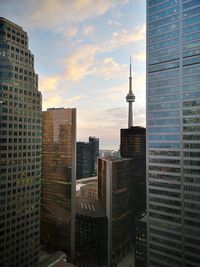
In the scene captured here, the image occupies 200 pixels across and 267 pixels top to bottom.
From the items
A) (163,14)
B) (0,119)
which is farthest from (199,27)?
(0,119)

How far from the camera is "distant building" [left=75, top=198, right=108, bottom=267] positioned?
159750 millimetres

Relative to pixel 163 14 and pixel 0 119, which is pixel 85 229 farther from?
→ pixel 163 14

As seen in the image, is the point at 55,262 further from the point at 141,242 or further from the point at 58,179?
the point at 58,179

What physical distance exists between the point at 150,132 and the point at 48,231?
4203 inches

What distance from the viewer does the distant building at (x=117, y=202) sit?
16062 cm

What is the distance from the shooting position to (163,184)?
10588 centimetres

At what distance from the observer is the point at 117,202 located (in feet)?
540

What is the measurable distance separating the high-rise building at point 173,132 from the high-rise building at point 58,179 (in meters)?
63.4

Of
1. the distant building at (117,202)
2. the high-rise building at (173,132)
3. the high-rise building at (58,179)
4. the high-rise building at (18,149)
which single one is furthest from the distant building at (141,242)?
the high-rise building at (18,149)

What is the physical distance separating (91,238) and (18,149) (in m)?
100

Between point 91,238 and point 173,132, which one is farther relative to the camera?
point 91,238

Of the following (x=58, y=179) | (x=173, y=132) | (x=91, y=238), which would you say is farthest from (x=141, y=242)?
(x=173, y=132)

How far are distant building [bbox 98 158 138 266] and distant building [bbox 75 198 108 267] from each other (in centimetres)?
396

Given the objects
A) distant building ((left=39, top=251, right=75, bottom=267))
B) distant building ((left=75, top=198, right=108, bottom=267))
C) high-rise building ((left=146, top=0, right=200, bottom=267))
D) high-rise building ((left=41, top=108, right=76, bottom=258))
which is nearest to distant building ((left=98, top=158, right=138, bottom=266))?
distant building ((left=75, top=198, right=108, bottom=267))
